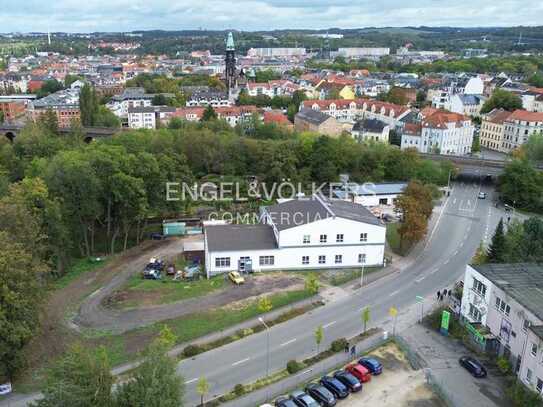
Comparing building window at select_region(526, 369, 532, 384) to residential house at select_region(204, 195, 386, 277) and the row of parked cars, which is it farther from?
residential house at select_region(204, 195, 386, 277)

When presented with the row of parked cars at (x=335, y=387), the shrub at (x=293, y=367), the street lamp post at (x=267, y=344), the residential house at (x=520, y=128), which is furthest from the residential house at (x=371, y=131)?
the shrub at (x=293, y=367)

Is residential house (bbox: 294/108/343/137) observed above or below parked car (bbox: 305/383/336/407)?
above

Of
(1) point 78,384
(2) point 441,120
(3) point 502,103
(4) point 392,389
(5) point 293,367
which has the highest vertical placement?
(3) point 502,103

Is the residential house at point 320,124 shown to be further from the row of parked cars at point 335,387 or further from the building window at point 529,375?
the building window at point 529,375

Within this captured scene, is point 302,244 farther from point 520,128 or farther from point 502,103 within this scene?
point 502,103

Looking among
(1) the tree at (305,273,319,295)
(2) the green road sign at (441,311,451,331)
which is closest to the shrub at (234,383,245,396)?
(1) the tree at (305,273,319,295)

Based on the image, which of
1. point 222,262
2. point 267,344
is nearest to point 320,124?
point 222,262

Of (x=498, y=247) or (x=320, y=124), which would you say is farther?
(x=320, y=124)

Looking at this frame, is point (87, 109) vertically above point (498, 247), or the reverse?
point (87, 109)
